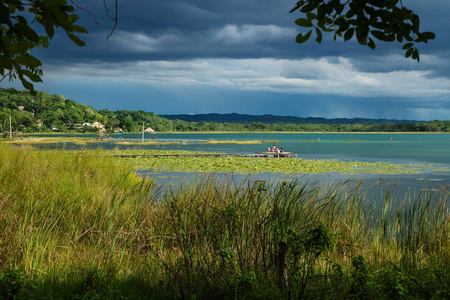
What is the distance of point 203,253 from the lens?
4.09 m

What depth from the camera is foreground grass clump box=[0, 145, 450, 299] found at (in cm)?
363

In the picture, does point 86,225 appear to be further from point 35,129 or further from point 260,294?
point 35,129

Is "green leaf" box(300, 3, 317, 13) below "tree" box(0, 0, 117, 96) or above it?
above

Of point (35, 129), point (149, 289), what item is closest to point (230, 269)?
point (149, 289)

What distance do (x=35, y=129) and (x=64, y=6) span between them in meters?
147

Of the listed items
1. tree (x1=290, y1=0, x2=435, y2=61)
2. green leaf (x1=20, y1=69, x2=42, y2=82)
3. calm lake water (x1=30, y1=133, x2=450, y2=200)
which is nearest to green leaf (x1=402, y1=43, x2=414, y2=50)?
tree (x1=290, y1=0, x2=435, y2=61)

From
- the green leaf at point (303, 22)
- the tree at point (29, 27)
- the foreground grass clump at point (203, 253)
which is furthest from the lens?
the foreground grass clump at point (203, 253)

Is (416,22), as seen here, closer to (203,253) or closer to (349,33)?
(349,33)

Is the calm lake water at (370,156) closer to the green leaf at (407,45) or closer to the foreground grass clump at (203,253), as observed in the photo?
the foreground grass clump at (203,253)

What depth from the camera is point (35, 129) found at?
135625 mm

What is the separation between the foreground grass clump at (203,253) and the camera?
3.63 meters

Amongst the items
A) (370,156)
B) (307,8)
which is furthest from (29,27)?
→ (370,156)

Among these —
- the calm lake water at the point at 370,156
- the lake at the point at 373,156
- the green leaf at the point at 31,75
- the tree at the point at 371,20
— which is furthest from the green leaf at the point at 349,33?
the lake at the point at 373,156

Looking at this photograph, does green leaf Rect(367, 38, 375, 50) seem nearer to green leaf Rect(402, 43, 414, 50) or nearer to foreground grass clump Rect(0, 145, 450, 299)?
green leaf Rect(402, 43, 414, 50)
